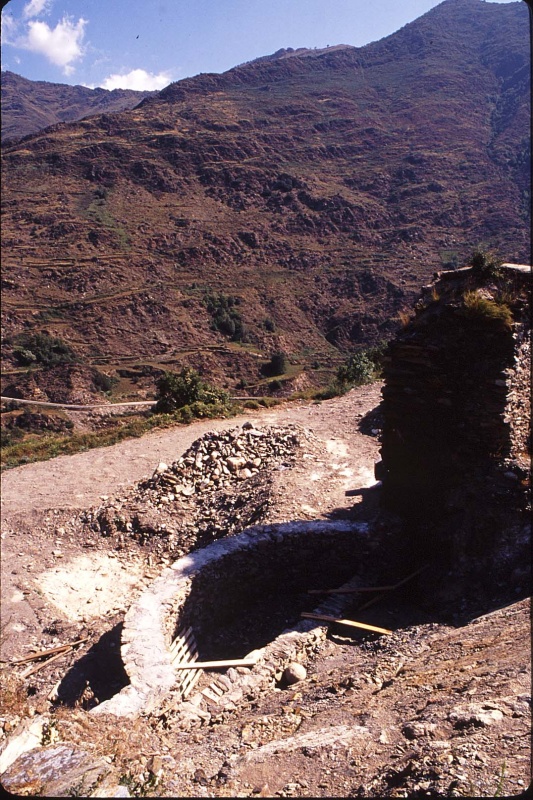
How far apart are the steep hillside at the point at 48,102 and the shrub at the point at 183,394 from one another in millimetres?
145397

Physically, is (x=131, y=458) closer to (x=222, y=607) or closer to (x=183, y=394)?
(x=183, y=394)

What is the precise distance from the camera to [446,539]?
21.4 ft

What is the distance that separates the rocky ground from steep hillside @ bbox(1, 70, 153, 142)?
153 meters

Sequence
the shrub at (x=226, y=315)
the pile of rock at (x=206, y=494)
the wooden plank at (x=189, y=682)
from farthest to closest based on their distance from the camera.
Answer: the shrub at (x=226, y=315)
the pile of rock at (x=206, y=494)
the wooden plank at (x=189, y=682)

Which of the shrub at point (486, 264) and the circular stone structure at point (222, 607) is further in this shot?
the shrub at point (486, 264)

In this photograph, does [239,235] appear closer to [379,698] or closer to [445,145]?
[445,145]

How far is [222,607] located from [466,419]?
12.2 feet

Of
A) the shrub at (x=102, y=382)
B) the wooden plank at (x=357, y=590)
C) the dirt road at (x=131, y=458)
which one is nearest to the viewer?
the wooden plank at (x=357, y=590)

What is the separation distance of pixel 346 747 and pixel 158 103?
117 meters

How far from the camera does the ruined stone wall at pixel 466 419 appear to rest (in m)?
5.95

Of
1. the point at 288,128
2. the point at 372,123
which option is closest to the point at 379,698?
the point at 288,128

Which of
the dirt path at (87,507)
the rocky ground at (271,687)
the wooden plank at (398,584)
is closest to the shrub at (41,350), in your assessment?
the dirt path at (87,507)

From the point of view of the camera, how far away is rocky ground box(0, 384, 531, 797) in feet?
9.46

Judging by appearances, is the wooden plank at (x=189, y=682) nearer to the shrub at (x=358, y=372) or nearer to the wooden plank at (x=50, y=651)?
the wooden plank at (x=50, y=651)
